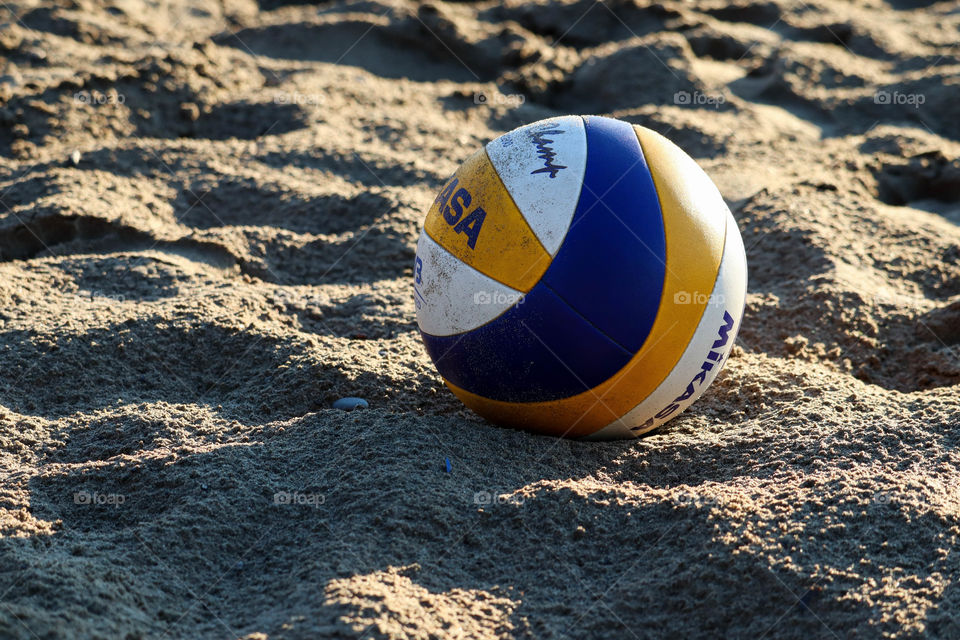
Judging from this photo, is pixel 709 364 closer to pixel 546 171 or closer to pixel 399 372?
pixel 546 171

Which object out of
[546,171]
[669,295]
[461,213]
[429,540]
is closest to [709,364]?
[669,295]

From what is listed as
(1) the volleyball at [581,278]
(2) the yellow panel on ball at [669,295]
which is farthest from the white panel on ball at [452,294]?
(2) the yellow panel on ball at [669,295]

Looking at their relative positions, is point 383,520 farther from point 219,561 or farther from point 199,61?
point 199,61

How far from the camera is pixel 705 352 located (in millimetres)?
3311

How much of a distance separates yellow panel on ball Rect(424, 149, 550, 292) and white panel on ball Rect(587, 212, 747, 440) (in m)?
0.62

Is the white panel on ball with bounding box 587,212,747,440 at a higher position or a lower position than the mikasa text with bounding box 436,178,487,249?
lower

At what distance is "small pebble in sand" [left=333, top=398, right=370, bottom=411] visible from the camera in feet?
12.1

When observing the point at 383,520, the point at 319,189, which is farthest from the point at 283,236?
the point at 383,520

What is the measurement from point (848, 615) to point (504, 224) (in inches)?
63.2

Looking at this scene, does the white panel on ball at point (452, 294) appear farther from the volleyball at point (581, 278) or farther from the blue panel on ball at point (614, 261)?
the blue panel on ball at point (614, 261)

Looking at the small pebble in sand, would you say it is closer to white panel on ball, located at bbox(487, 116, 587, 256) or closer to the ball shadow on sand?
the ball shadow on sand

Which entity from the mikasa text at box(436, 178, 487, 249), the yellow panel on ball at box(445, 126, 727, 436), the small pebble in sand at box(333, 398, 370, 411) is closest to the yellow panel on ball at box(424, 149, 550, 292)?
the mikasa text at box(436, 178, 487, 249)

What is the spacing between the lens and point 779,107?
291 inches

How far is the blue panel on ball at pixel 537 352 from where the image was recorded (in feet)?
10.3
